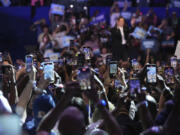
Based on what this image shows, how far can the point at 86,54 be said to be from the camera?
16.7 ft

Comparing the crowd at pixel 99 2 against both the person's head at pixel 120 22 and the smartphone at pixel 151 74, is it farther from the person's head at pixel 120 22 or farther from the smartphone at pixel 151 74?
the smartphone at pixel 151 74

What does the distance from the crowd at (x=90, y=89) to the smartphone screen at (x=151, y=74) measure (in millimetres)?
11

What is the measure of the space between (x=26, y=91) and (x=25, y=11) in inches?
331

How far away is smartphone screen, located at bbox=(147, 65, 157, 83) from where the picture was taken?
432 centimetres

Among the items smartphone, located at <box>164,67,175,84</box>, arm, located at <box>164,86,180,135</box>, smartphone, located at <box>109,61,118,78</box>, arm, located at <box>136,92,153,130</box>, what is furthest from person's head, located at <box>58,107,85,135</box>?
smartphone, located at <box>109,61,118,78</box>

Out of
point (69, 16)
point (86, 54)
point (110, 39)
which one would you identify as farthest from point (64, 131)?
point (69, 16)

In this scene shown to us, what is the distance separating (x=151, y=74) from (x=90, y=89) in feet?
5.27

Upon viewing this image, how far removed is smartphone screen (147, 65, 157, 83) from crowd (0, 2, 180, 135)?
0.01 meters

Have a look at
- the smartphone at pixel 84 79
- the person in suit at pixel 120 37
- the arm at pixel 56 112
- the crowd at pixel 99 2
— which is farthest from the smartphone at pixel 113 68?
the crowd at pixel 99 2

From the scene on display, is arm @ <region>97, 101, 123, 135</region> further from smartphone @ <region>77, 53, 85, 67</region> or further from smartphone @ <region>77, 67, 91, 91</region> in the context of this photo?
smartphone @ <region>77, 53, 85, 67</region>

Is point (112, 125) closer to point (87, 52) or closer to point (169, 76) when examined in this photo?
point (169, 76)

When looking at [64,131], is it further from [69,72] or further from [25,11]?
[25,11]

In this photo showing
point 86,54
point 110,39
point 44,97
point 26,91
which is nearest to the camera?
point 44,97

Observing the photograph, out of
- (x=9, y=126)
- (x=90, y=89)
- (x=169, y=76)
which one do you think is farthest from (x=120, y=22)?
(x=9, y=126)
